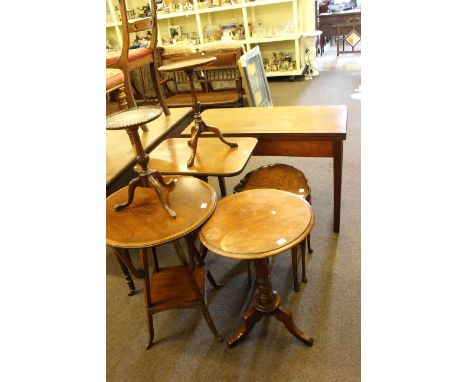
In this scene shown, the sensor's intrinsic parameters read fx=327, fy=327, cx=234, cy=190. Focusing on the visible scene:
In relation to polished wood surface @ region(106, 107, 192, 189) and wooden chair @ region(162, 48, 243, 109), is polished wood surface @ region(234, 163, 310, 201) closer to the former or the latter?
polished wood surface @ region(106, 107, 192, 189)

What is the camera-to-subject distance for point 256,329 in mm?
1441

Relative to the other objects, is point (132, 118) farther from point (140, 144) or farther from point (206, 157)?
point (206, 157)

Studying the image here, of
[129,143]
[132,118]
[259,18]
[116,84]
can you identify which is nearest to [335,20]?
[259,18]

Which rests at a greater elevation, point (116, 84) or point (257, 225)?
point (116, 84)

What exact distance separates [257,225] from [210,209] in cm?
18

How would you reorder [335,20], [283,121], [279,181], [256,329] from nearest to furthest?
[256,329], [279,181], [283,121], [335,20]

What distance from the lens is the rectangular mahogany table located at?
171cm

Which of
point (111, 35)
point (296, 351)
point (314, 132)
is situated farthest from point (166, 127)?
point (111, 35)

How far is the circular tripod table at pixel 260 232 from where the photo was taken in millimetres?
1041

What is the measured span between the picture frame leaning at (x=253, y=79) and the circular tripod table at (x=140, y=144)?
2.00 m

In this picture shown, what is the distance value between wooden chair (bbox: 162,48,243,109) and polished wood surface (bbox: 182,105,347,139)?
185 cm

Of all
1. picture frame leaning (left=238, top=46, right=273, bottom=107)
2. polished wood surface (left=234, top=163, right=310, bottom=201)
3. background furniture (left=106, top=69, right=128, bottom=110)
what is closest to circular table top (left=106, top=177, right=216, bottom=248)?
polished wood surface (left=234, top=163, right=310, bottom=201)

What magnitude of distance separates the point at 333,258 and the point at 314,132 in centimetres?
68
